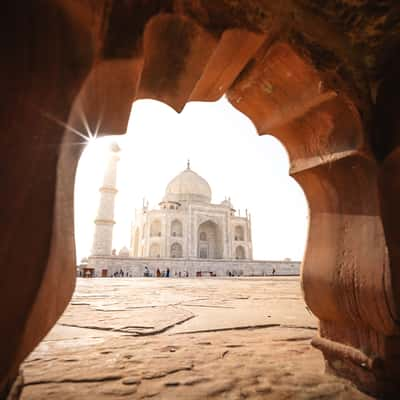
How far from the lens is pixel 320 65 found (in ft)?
2.97

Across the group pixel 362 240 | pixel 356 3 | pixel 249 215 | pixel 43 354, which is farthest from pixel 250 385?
pixel 249 215

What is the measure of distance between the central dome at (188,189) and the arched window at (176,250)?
13.7 feet

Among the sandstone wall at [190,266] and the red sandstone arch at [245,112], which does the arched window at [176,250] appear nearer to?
the sandstone wall at [190,266]

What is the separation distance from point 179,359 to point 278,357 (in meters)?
0.39

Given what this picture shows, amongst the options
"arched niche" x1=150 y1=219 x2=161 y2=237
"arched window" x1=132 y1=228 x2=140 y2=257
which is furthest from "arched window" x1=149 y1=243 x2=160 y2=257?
"arched window" x1=132 y1=228 x2=140 y2=257

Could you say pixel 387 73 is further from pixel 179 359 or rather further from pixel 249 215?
pixel 249 215

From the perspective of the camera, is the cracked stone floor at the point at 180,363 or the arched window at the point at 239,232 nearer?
the cracked stone floor at the point at 180,363

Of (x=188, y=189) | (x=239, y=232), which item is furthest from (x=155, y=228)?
(x=239, y=232)

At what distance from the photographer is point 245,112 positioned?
1.14 m

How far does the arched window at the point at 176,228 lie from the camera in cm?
1969

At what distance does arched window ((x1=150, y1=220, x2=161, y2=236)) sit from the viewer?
1989 centimetres

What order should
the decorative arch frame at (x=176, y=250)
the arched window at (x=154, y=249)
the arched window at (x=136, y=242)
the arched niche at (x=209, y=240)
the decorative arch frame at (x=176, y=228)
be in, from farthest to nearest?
1. the arched window at (x=136, y=242)
2. the arched niche at (x=209, y=240)
3. the decorative arch frame at (x=176, y=228)
4. the decorative arch frame at (x=176, y=250)
5. the arched window at (x=154, y=249)

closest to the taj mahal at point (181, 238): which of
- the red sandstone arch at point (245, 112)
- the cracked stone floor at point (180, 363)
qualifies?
the cracked stone floor at point (180, 363)

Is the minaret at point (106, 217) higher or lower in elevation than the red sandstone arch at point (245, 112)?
higher
